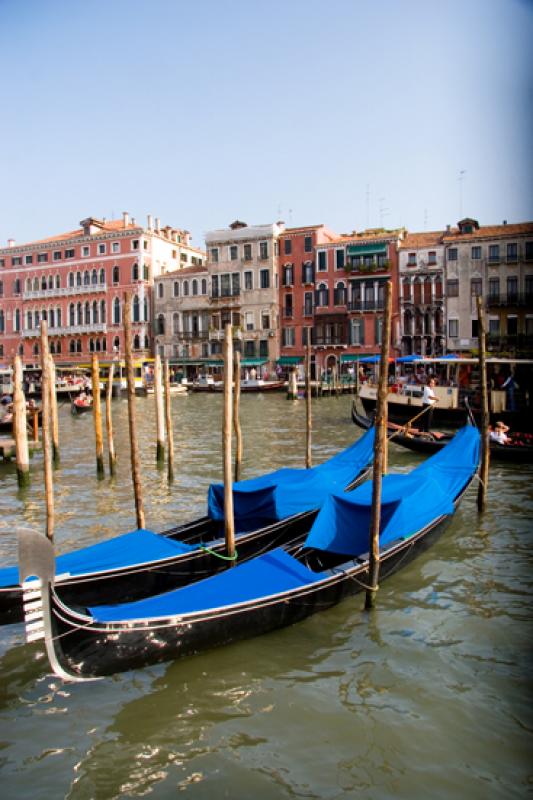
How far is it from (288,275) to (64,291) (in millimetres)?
14044

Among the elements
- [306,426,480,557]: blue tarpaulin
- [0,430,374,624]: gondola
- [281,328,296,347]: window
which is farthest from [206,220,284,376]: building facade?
[306,426,480,557]: blue tarpaulin

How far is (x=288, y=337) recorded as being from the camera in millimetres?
35688

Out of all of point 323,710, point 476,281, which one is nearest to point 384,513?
point 323,710

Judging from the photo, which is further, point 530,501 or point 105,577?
point 530,501

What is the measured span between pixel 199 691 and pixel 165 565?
54.5 inches

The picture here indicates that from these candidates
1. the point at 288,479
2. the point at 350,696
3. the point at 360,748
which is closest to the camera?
the point at 360,748

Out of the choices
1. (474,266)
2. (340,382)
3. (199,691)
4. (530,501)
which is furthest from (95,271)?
(199,691)

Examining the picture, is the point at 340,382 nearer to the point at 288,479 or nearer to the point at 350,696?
the point at 288,479

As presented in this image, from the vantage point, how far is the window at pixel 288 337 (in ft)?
116

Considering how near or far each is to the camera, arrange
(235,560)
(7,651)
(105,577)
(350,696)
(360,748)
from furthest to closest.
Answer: (235,560)
(105,577)
(7,651)
(350,696)
(360,748)

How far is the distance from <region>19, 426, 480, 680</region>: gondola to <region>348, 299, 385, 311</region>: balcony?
26.7 m

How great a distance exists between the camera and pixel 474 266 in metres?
29.5

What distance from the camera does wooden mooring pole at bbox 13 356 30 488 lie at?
10125mm

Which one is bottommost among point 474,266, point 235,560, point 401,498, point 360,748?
point 360,748
